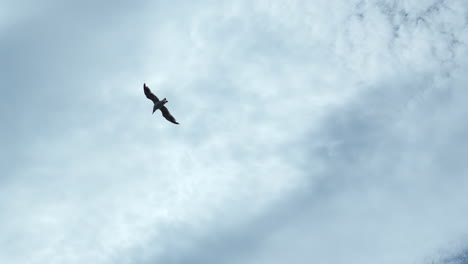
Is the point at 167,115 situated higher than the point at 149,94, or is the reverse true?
the point at 149,94

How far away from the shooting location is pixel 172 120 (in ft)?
240

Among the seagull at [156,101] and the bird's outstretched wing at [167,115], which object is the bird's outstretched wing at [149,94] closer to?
the seagull at [156,101]

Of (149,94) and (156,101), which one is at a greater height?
(149,94)

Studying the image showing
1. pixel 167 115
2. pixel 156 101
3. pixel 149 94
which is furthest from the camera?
pixel 167 115

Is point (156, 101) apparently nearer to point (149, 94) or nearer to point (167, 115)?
point (149, 94)

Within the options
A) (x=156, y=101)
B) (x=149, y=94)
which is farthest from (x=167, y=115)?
(x=149, y=94)

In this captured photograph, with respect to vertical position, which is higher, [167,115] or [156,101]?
[156,101]

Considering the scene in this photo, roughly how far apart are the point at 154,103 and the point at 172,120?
3.78 meters

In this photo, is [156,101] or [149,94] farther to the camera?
[156,101]

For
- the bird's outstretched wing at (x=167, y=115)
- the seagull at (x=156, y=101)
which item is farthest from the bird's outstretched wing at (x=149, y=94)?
the bird's outstretched wing at (x=167, y=115)

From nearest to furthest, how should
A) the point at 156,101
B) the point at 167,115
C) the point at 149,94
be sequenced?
the point at 149,94
the point at 156,101
the point at 167,115

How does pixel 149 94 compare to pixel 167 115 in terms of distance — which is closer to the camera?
pixel 149 94

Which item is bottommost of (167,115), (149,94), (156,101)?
(167,115)

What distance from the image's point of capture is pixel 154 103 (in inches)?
2827
